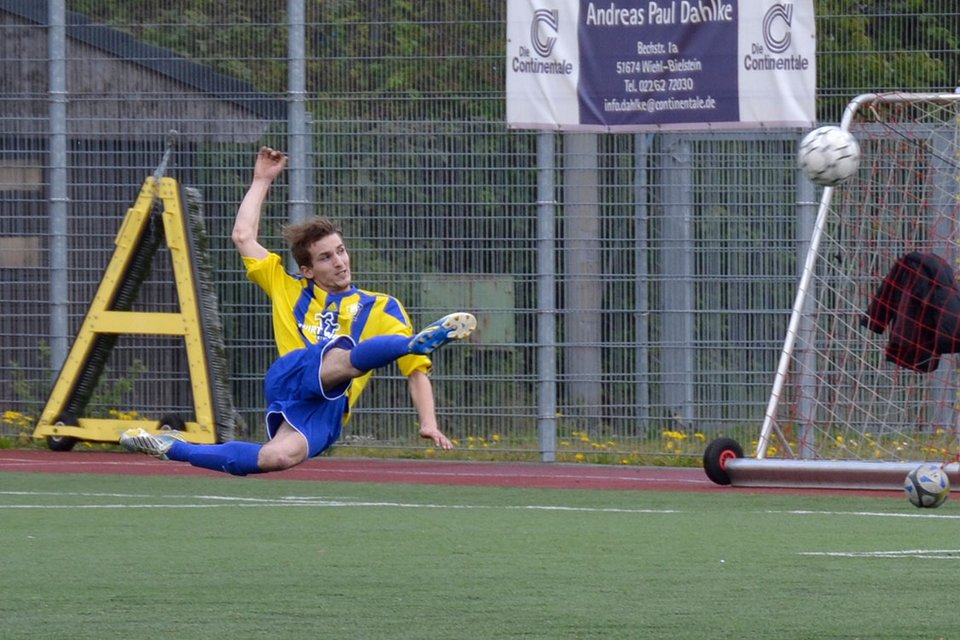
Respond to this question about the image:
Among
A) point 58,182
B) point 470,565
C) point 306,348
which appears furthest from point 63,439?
point 470,565

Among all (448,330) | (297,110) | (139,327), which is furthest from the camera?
(297,110)

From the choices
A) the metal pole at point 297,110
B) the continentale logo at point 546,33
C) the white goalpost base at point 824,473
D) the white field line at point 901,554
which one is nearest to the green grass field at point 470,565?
the white field line at point 901,554

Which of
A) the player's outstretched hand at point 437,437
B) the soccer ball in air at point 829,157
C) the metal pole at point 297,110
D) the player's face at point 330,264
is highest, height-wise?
the metal pole at point 297,110

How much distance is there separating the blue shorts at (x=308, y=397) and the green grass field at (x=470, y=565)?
56 centimetres

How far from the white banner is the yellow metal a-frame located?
102 inches

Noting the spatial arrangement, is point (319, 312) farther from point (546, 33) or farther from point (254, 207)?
point (546, 33)

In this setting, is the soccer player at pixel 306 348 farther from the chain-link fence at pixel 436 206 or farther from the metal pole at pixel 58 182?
the metal pole at pixel 58 182

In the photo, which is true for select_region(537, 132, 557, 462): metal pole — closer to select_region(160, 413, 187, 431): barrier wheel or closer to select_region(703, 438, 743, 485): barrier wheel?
select_region(703, 438, 743, 485): barrier wheel

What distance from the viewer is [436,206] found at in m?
13.8

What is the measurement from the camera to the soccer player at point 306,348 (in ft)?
24.7

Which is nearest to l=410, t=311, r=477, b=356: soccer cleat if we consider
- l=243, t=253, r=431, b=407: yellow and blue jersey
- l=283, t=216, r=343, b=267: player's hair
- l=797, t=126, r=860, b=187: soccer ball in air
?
l=243, t=253, r=431, b=407: yellow and blue jersey

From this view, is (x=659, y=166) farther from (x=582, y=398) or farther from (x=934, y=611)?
(x=934, y=611)

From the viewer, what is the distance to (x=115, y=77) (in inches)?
560

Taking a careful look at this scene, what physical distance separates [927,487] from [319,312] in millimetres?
3758
